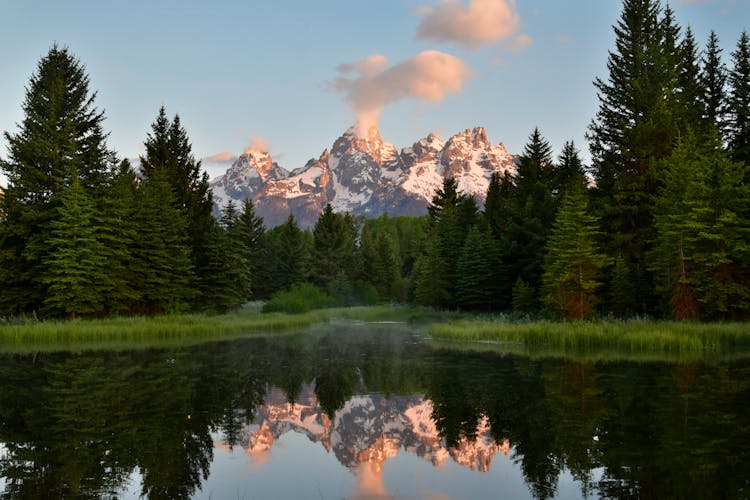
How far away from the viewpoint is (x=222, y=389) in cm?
1761

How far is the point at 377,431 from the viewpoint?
43.3ft

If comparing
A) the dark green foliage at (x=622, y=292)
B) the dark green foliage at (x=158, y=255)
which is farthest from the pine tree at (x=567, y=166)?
the dark green foliage at (x=158, y=255)

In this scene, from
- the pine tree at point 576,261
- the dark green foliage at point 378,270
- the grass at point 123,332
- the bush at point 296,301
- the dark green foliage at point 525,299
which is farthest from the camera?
the dark green foliage at point 378,270

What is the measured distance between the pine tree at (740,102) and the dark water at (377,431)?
3019 centimetres

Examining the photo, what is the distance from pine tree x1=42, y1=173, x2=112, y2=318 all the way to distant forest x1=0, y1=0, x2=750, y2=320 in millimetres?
123

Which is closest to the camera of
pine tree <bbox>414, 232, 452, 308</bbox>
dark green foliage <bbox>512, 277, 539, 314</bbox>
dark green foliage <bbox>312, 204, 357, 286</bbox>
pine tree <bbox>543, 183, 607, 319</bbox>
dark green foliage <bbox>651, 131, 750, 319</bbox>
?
dark green foliage <bbox>651, 131, 750, 319</bbox>

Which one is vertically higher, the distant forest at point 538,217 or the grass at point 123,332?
the distant forest at point 538,217

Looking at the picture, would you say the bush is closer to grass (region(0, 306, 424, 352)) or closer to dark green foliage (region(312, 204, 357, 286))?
grass (region(0, 306, 424, 352))

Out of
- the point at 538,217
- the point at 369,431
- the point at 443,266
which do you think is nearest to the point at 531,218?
the point at 538,217

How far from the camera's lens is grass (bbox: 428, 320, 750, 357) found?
24734 mm

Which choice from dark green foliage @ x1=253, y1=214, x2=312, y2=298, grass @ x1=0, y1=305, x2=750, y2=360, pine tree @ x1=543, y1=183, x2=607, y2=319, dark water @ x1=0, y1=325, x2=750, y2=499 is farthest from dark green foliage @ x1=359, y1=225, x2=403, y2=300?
dark water @ x1=0, y1=325, x2=750, y2=499

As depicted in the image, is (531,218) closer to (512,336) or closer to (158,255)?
(512,336)

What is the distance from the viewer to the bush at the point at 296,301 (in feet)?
202

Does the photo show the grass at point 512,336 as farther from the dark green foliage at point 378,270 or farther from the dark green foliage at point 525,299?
the dark green foliage at point 378,270
